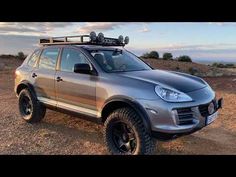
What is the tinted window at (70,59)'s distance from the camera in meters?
6.20

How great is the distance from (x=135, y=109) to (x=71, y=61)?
2.05 m

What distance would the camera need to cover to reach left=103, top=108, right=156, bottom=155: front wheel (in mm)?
4930

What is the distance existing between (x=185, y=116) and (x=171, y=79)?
0.80m

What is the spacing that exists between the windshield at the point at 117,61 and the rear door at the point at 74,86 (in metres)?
0.26

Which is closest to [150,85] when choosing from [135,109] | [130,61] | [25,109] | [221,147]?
[135,109]

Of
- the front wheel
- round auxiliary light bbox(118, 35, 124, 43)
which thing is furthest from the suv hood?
round auxiliary light bbox(118, 35, 124, 43)

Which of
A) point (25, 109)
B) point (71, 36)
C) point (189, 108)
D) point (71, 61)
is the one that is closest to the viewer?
point (189, 108)

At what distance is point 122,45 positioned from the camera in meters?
7.11

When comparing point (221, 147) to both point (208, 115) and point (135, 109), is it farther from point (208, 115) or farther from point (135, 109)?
point (135, 109)

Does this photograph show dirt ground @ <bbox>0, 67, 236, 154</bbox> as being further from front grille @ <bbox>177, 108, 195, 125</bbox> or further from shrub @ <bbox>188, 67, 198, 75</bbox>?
shrub @ <bbox>188, 67, 198, 75</bbox>

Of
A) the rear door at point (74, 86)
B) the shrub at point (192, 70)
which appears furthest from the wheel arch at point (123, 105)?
the shrub at point (192, 70)

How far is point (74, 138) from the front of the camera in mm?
6562

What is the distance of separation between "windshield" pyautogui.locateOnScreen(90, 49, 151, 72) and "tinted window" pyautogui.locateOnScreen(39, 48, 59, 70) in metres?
1.12

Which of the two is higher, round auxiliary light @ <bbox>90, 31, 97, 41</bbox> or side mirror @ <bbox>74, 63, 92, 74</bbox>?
round auxiliary light @ <bbox>90, 31, 97, 41</bbox>
